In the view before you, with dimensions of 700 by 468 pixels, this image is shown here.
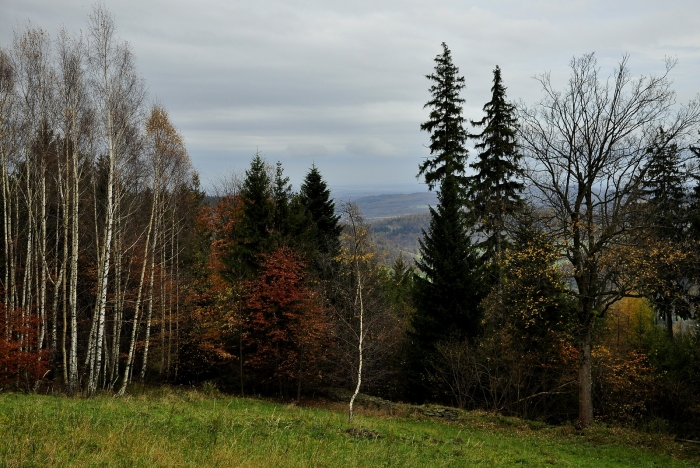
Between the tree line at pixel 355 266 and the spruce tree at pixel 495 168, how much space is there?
0.36 feet

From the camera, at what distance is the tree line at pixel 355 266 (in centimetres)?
1719

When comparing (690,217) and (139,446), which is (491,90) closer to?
(690,217)

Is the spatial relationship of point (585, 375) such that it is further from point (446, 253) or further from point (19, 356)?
point (19, 356)

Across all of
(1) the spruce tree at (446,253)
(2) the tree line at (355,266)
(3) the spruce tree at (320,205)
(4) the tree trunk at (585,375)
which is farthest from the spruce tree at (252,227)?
(4) the tree trunk at (585,375)

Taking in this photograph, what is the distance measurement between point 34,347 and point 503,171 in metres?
24.8

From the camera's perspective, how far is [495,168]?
24953mm

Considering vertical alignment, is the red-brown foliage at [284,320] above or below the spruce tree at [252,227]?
below

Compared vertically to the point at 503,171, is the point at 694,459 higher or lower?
lower

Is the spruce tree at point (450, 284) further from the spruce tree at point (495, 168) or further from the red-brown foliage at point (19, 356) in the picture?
the red-brown foliage at point (19, 356)

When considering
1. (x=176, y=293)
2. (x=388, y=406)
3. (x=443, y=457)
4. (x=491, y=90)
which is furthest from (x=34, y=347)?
(x=491, y=90)

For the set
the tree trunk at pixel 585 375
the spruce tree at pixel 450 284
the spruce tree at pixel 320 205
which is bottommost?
the tree trunk at pixel 585 375

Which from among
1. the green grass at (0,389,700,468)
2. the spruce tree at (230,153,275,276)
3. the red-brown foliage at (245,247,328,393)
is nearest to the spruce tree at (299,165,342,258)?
the spruce tree at (230,153,275,276)

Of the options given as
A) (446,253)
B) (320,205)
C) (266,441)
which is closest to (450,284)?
(446,253)

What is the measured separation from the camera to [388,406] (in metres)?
22.1
